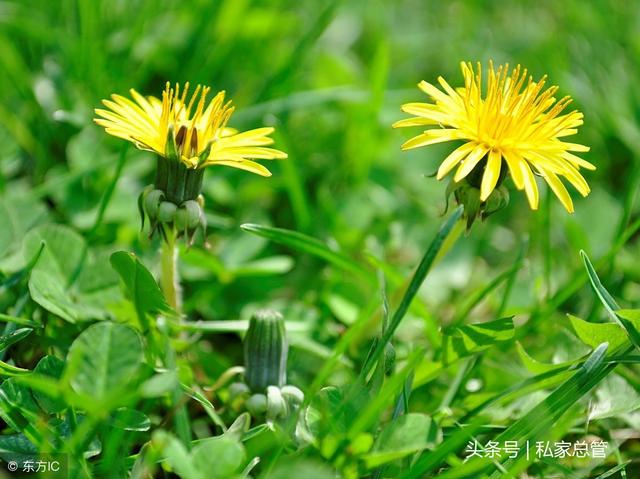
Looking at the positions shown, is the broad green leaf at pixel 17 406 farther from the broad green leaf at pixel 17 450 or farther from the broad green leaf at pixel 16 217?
the broad green leaf at pixel 16 217

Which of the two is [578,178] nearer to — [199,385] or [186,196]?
[186,196]

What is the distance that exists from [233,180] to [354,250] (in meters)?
0.55

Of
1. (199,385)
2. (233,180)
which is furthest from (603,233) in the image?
(199,385)

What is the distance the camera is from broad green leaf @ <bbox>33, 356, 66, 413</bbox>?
1.77 metres

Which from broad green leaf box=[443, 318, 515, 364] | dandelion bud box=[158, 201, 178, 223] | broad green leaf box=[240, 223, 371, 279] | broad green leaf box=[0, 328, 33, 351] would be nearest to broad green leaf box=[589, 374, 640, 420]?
broad green leaf box=[443, 318, 515, 364]

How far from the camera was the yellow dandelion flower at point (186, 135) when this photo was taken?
188 centimetres

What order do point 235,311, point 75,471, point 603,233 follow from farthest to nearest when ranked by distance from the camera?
point 603,233
point 235,311
point 75,471

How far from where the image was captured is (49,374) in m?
1.82

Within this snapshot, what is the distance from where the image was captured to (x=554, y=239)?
325 cm

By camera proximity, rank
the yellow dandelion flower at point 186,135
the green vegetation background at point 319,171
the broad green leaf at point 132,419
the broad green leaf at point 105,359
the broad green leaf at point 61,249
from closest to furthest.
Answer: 1. the broad green leaf at point 105,359
2. the broad green leaf at point 132,419
3. the yellow dandelion flower at point 186,135
4. the broad green leaf at point 61,249
5. the green vegetation background at point 319,171

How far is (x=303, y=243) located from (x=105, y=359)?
0.73 m

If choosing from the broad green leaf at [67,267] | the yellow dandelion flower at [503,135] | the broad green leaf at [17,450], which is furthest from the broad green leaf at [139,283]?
the yellow dandelion flower at [503,135]

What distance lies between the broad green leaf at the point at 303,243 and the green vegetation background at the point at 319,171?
132mm

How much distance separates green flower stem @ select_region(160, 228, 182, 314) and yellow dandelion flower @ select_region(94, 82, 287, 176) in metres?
0.22
